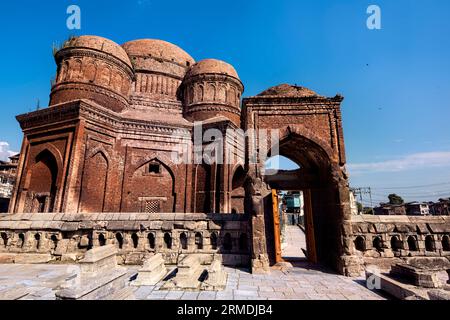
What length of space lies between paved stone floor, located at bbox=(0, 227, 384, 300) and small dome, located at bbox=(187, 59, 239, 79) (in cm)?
1687

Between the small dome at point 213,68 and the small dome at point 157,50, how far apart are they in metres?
3.31

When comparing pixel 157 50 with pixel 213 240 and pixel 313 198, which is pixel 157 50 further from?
pixel 213 240

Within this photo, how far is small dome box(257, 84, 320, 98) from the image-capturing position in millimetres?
7473

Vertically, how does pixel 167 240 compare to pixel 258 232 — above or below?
below

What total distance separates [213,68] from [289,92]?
13307mm

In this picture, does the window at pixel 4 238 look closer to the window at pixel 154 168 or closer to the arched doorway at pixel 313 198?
the arched doorway at pixel 313 198

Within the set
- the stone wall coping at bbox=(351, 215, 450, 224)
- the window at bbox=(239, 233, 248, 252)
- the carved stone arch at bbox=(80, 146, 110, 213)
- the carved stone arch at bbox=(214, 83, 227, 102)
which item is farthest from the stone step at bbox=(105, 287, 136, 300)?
the carved stone arch at bbox=(214, 83, 227, 102)

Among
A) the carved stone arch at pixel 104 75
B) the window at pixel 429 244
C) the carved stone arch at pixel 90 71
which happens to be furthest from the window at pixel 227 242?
the carved stone arch at pixel 90 71

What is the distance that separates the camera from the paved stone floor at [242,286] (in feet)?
14.2

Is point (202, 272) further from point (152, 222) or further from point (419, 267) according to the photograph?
point (419, 267)

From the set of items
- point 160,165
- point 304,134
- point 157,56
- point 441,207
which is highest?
point 157,56

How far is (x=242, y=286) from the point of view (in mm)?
4918

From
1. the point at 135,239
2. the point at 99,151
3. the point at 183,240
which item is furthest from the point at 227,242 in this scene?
the point at 99,151
